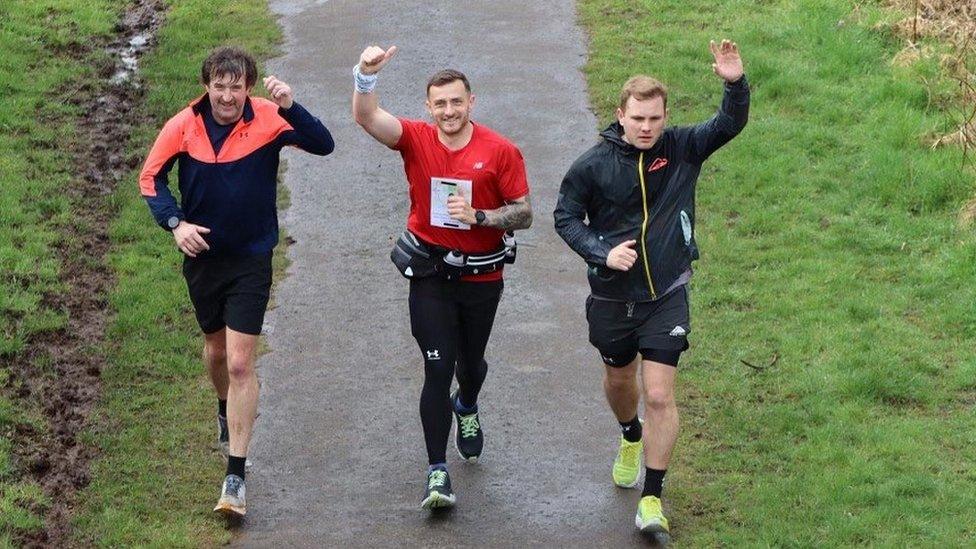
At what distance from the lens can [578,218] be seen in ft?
22.9

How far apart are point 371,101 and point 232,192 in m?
0.85

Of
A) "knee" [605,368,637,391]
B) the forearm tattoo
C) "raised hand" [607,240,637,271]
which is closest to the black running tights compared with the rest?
the forearm tattoo

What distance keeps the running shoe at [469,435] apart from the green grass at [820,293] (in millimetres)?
1062

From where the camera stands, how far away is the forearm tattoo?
23.0ft

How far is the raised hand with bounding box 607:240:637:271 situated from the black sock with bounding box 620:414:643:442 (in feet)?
3.72

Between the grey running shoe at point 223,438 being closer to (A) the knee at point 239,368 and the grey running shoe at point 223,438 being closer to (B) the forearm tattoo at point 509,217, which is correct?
(A) the knee at point 239,368

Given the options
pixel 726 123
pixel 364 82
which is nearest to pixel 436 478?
pixel 364 82

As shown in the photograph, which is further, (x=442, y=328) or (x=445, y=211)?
(x=442, y=328)

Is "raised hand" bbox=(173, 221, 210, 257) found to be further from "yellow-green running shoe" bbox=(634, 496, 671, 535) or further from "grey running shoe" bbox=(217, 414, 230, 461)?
"yellow-green running shoe" bbox=(634, 496, 671, 535)

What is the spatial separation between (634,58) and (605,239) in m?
7.29

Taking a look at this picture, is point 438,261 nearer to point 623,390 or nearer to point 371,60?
Answer: point 371,60

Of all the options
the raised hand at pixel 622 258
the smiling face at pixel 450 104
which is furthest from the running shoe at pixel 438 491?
the smiling face at pixel 450 104

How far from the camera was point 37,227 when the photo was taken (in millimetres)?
10711

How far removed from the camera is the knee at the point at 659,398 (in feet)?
22.5
